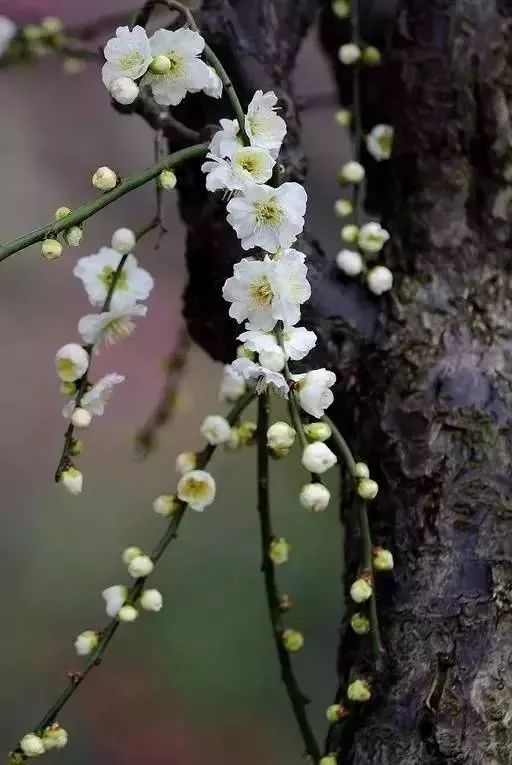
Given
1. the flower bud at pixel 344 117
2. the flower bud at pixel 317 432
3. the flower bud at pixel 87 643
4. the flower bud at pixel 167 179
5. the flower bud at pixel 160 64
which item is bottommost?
the flower bud at pixel 87 643

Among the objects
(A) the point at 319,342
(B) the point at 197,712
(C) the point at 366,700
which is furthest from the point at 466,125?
(B) the point at 197,712

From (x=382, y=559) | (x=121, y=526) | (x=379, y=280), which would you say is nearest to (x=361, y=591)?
(x=382, y=559)

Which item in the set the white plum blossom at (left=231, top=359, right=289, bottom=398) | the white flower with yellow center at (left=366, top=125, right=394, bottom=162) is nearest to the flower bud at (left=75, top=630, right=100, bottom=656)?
the white plum blossom at (left=231, top=359, right=289, bottom=398)

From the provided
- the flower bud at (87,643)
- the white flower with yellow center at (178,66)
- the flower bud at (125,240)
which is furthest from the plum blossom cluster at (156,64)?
the flower bud at (87,643)

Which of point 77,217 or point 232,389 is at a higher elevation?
point 77,217

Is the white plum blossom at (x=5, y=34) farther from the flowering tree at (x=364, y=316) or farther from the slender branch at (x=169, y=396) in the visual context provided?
the slender branch at (x=169, y=396)

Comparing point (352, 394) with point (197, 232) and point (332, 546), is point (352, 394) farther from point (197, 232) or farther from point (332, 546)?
point (332, 546)

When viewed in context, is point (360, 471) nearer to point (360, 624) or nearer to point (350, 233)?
point (360, 624)

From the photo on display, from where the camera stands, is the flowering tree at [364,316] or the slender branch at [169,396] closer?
the flowering tree at [364,316]
